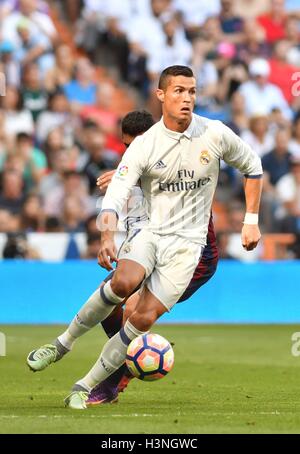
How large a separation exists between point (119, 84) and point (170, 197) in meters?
13.7

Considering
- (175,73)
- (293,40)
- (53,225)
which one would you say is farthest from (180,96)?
(293,40)

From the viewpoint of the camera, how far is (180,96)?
8766 millimetres

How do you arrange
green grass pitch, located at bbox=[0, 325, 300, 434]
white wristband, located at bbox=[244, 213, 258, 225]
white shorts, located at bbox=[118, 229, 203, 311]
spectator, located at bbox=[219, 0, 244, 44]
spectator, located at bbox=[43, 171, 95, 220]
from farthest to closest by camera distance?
1. spectator, located at bbox=[219, 0, 244, 44]
2. spectator, located at bbox=[43, 171, 95, 220]
3. white wristband, located at bbox=[244, 213, 258, 225]
4. white shorts, located at bbox=[118, 229, 203, 311]
5. green grass pitch, located at bbox=[0, 325, 300, 434]

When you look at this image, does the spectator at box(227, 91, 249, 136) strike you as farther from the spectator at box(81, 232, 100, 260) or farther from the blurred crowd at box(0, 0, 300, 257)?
the spectator at box(81, 232, 100, 260)

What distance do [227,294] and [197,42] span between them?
572cm

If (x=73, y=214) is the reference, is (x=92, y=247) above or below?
below

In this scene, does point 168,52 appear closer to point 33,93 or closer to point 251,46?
point 251,46

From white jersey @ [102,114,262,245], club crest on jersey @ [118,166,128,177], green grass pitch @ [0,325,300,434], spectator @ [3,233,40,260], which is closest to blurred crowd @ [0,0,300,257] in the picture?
spectator @ [3,233,40,260]

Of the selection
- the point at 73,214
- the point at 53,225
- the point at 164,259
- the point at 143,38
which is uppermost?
the point at 143,38

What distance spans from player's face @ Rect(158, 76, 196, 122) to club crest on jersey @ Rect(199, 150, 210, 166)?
27 cm

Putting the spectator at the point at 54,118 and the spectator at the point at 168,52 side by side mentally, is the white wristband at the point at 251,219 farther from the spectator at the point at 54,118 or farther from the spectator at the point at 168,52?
the spectator at the point at 168,52

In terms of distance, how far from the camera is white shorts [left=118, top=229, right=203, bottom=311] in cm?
868
